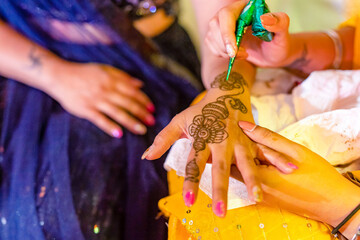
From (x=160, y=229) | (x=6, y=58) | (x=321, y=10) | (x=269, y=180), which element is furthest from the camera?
(x=321, y=10)

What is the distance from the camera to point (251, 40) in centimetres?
69

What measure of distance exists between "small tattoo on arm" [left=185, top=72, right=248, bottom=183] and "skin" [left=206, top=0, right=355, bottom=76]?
74 mm

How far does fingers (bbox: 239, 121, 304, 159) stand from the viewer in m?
0.52

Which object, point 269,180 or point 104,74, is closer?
point 269,180

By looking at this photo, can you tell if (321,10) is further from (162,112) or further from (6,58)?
(6,58)

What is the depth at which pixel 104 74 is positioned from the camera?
2.61 feet

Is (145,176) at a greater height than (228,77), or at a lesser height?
lesser

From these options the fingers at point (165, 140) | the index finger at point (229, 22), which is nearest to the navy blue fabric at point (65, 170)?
the fingers at point (165, 140)

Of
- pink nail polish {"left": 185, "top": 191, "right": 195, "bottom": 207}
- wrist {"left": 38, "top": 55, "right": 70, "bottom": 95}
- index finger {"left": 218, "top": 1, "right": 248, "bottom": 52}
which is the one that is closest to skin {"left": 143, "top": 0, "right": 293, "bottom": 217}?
pink nail polish {"left": 185, "top": 191, "right": 195, "bottom": 207}

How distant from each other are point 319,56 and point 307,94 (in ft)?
0.45

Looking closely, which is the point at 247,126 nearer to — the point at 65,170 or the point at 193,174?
the point at 193,174

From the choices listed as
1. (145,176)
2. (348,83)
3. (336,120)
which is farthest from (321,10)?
(145,176)

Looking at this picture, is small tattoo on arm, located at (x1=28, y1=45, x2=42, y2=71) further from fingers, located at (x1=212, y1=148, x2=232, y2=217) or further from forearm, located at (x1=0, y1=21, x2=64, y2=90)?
fingers, located at (x1=212, y1=148, x2=232, y2=217)

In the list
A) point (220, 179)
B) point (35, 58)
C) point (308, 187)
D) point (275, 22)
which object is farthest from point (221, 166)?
point (35, 58)
